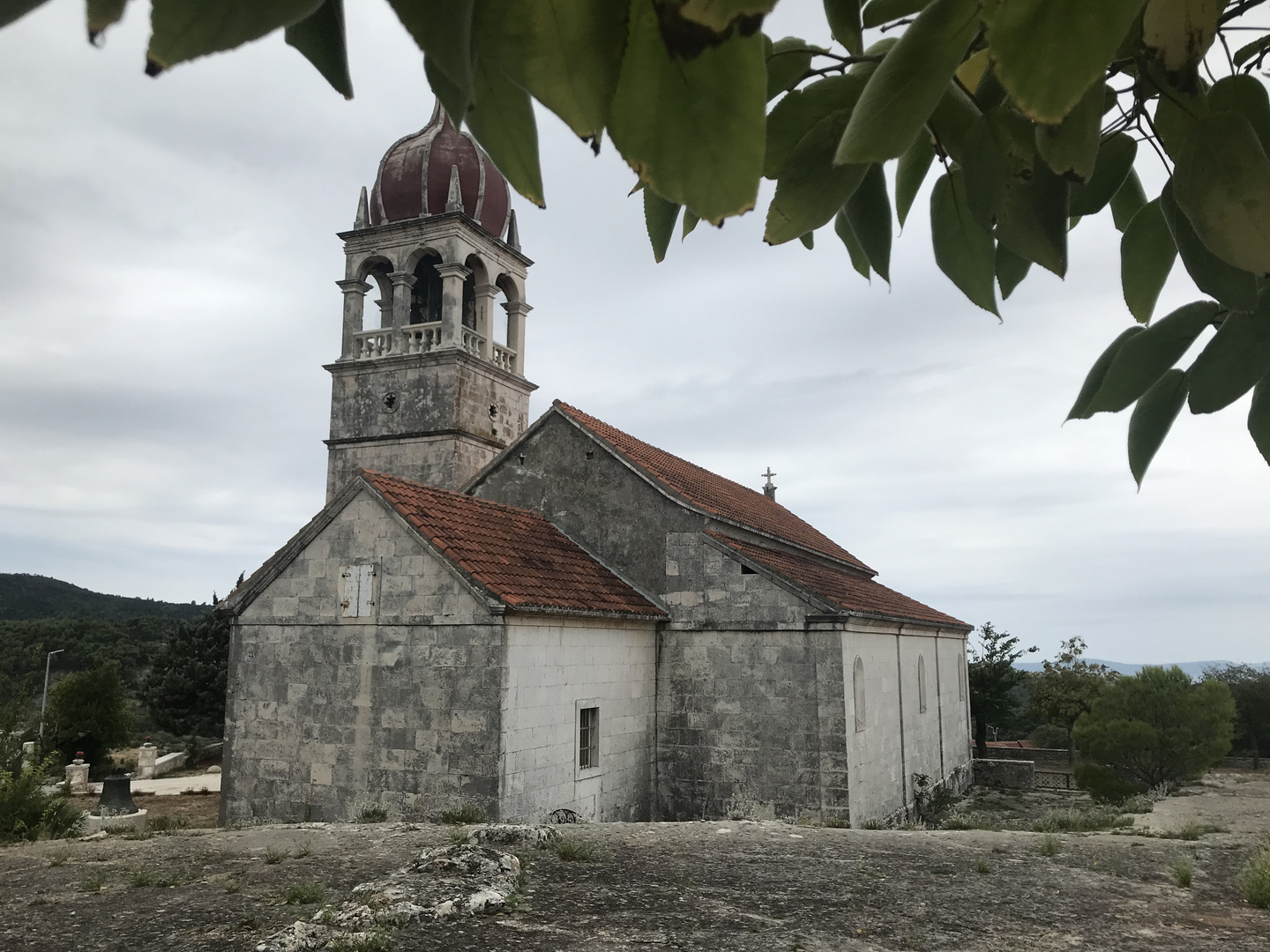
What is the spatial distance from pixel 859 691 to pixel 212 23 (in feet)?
46.2

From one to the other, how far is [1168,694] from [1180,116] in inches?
841

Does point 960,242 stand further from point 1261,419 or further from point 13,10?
point 13,10

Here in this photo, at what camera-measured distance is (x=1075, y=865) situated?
8141mm

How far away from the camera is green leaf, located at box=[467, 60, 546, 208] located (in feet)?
2.24

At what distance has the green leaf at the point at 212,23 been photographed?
1.58 ft

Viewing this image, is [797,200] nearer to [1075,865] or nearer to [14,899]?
[14,899]

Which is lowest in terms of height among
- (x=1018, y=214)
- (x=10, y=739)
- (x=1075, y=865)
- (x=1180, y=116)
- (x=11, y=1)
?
(x=1075, y=865)

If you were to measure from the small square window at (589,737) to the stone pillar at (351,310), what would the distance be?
12700 millimetres

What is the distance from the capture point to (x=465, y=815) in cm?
1021

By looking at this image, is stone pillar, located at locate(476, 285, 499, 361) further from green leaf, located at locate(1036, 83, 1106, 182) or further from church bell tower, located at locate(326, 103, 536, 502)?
green leaf, located at locate(1036, 83, 1106, 182)

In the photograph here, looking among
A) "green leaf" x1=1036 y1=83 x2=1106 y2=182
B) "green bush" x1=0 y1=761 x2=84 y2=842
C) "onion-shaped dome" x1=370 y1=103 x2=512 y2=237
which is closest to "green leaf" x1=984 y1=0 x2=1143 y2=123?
"green leaf" x1=1036 y1=83 x2=1106 y2=182

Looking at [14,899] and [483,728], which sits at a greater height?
[483,728]

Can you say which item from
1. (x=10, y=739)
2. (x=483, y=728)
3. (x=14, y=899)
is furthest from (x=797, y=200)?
(x=10, y=739)

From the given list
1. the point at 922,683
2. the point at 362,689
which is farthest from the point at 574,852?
the point at 922,683
